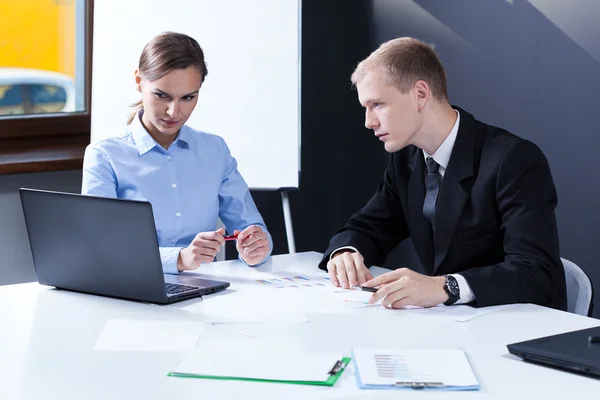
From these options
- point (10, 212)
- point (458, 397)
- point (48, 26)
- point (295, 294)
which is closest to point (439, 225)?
point (295, 294)

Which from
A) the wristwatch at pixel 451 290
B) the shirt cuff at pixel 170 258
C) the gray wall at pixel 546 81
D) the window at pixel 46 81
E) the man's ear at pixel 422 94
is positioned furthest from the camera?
the window at pixel 46 81

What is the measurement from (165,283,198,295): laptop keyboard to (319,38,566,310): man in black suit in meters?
0.37

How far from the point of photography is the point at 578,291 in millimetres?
2018

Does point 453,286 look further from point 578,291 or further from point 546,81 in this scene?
point 546,81

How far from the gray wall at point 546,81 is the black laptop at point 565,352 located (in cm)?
143

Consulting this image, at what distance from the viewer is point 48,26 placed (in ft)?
11.4

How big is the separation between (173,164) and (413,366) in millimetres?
1244

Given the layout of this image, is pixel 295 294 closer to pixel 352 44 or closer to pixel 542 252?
pixel 542 252

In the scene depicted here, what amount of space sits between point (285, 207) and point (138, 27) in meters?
0.93

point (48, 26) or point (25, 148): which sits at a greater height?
point (48, 26)

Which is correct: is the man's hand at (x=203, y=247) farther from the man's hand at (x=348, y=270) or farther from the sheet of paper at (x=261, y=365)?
the sheet of paper at (x=261, y=365)

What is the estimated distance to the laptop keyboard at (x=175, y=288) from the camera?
188cm

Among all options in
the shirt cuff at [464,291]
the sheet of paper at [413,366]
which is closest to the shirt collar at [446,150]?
the shirt cuff at [464,291]

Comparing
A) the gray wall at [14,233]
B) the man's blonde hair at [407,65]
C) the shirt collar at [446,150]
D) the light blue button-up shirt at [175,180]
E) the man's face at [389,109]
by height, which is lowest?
the gray wall at [14,233]
